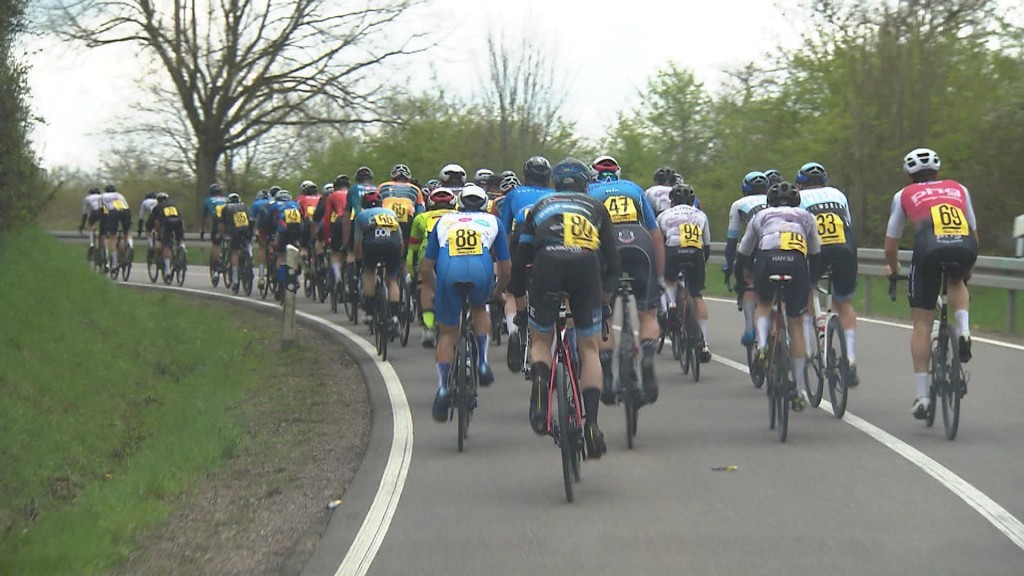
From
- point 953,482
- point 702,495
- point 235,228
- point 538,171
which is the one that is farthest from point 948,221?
point 235,228

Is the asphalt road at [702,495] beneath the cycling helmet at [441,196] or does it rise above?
beneath

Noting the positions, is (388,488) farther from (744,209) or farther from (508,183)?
(508,183)

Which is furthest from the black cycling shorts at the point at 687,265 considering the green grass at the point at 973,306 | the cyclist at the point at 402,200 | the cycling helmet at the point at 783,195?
the green grass at the point at 973,306

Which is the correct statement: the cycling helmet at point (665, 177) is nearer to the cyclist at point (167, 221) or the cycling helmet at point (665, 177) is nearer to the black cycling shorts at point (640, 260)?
the black cycling shorts at point (640, 260)

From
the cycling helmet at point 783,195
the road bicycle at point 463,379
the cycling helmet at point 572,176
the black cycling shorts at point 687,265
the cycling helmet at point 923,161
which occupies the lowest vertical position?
the road bicycle at point 463,379

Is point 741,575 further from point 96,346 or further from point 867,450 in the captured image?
point 96,346

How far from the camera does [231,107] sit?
43250mm

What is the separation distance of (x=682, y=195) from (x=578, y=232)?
5.92m

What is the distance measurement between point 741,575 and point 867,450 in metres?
3.59

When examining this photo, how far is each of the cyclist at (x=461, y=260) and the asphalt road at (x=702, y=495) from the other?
2.65 feet

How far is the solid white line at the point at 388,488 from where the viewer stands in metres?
7.21

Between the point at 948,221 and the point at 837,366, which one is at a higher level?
the point at 948,221

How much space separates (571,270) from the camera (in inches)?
345

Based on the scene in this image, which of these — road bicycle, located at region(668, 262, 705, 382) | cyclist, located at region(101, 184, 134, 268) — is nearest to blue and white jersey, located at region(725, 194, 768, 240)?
road bicycle, located at region(668, 262, 705, 382)
